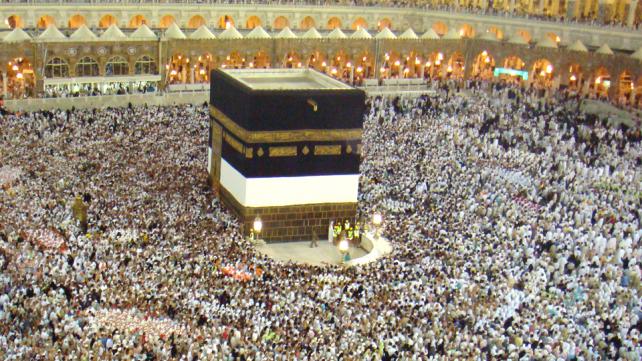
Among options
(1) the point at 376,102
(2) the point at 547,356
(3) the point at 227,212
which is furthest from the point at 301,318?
(1) the point at 376,102

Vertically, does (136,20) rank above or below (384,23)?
below

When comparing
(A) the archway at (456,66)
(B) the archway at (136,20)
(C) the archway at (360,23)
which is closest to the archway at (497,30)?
(A) the archway at (456,66)

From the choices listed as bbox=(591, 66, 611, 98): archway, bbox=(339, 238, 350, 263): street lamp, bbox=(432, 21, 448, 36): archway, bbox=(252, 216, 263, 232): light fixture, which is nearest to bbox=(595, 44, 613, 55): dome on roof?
bbox=(591, 66, 611, 98): archway

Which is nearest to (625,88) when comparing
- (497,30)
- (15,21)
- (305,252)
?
(497,30)

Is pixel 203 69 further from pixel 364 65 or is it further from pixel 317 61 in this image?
pixel 364 65

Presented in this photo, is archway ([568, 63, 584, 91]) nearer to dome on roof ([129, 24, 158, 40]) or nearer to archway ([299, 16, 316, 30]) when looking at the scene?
archway ([299, 16, 316, 30])

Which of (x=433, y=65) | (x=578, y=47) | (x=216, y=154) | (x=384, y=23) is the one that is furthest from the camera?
(x=384, y=23)
